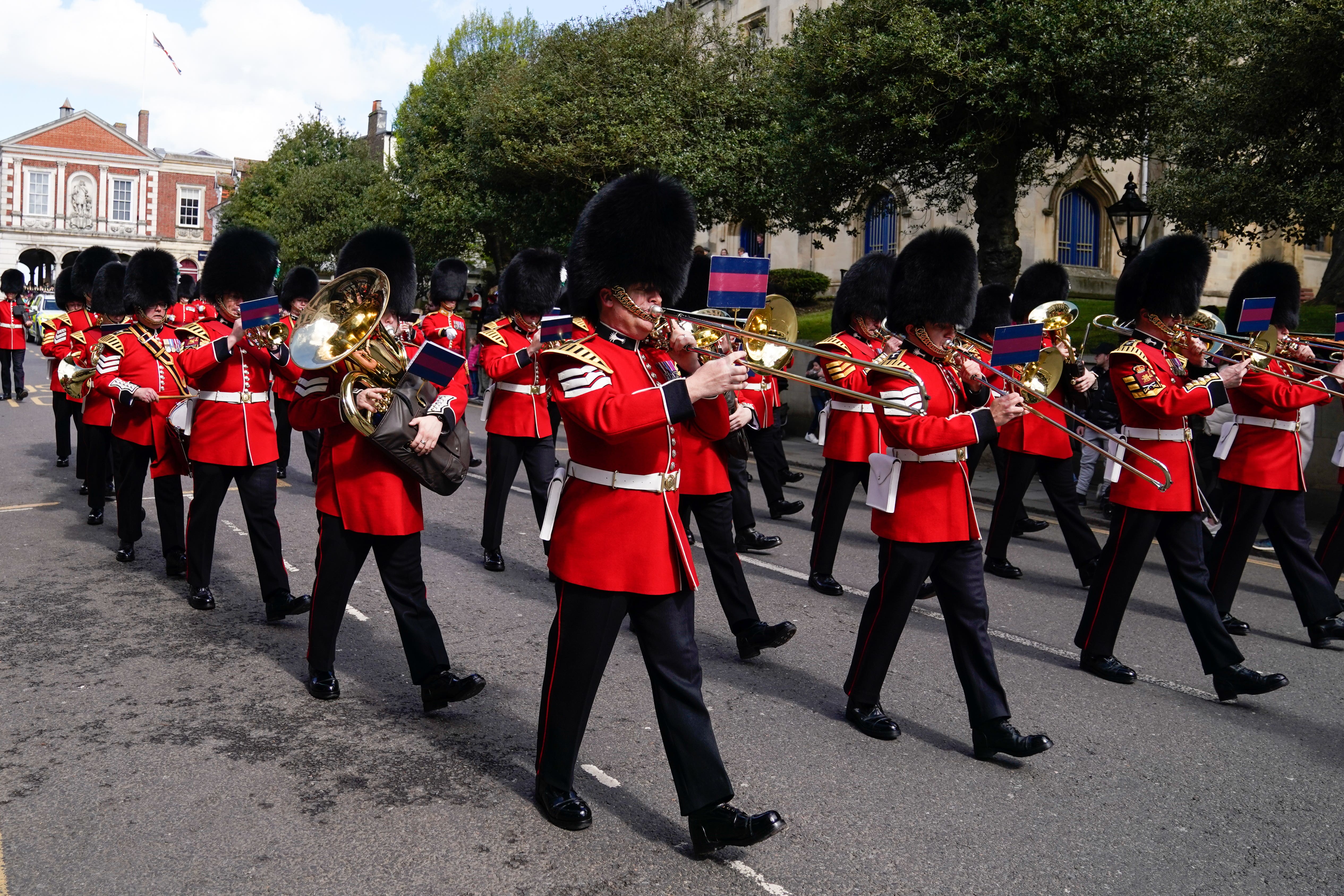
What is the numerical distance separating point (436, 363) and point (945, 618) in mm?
2150

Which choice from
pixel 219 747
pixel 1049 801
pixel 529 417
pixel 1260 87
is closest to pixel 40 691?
A: pixel 219 747

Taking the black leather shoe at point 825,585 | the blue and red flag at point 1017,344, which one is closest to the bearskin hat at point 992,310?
the black leather shoe at point 825,585

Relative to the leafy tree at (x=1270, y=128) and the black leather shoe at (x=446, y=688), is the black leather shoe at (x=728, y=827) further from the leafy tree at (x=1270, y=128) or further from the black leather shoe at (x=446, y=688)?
the leafy tree at (x=1270, y=128)

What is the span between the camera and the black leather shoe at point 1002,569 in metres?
7.53

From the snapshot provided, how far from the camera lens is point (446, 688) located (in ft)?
14.8

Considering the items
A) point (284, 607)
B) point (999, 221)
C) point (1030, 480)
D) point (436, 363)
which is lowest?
point (284, 607)

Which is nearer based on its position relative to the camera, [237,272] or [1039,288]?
[237,272]

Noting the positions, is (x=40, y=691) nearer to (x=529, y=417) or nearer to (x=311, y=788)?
(x=311, y=788)

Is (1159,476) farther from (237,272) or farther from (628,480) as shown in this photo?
(237,272)

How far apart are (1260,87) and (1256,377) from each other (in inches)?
346

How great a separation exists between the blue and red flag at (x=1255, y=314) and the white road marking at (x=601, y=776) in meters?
4.32

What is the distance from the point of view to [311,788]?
3.87 meters

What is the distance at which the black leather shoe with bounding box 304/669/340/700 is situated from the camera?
477 cm

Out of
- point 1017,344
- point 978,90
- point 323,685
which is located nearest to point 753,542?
point 1017,344
